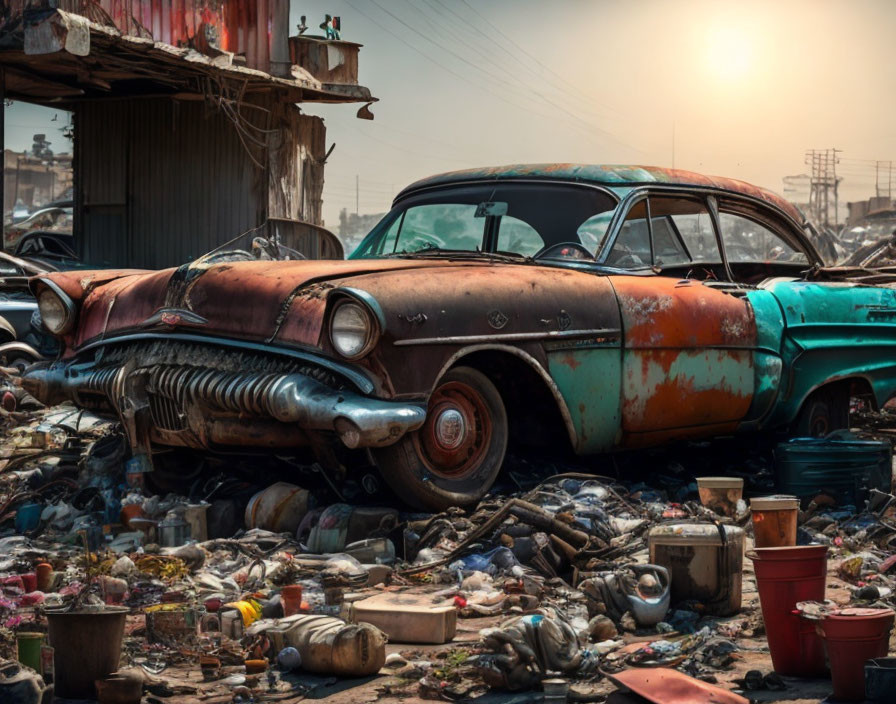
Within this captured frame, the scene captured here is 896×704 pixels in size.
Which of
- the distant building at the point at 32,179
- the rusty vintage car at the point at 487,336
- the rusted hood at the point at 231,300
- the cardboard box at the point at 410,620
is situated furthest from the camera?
the distant building at the point at 32,179

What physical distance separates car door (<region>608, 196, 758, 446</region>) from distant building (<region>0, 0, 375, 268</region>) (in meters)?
9.41

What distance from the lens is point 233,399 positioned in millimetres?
5664

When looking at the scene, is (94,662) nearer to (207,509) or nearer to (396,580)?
(396,580)

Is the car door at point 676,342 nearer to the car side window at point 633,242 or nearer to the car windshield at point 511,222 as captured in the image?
the car side window at point 633,242

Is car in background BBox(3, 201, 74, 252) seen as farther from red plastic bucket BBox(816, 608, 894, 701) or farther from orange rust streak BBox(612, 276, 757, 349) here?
red plastic bucket BBox(816, 608, 894, 701)

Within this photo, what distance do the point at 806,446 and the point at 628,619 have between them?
97.3 inches

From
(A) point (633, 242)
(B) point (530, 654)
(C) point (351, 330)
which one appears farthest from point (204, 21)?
(B) point (530, 654)

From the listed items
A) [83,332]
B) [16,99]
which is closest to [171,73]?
[16,99]

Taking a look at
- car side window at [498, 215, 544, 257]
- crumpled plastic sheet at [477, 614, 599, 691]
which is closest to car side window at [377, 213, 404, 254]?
car side window at [498, 215, 544, 257]

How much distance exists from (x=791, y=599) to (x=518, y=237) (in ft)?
10.7

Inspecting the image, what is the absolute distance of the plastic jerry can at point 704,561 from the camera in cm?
482

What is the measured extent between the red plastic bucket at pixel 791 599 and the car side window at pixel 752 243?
12.6ft

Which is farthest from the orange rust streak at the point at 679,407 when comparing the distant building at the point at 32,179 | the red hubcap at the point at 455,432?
the distant building at the point at 32,179

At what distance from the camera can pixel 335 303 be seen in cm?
558
